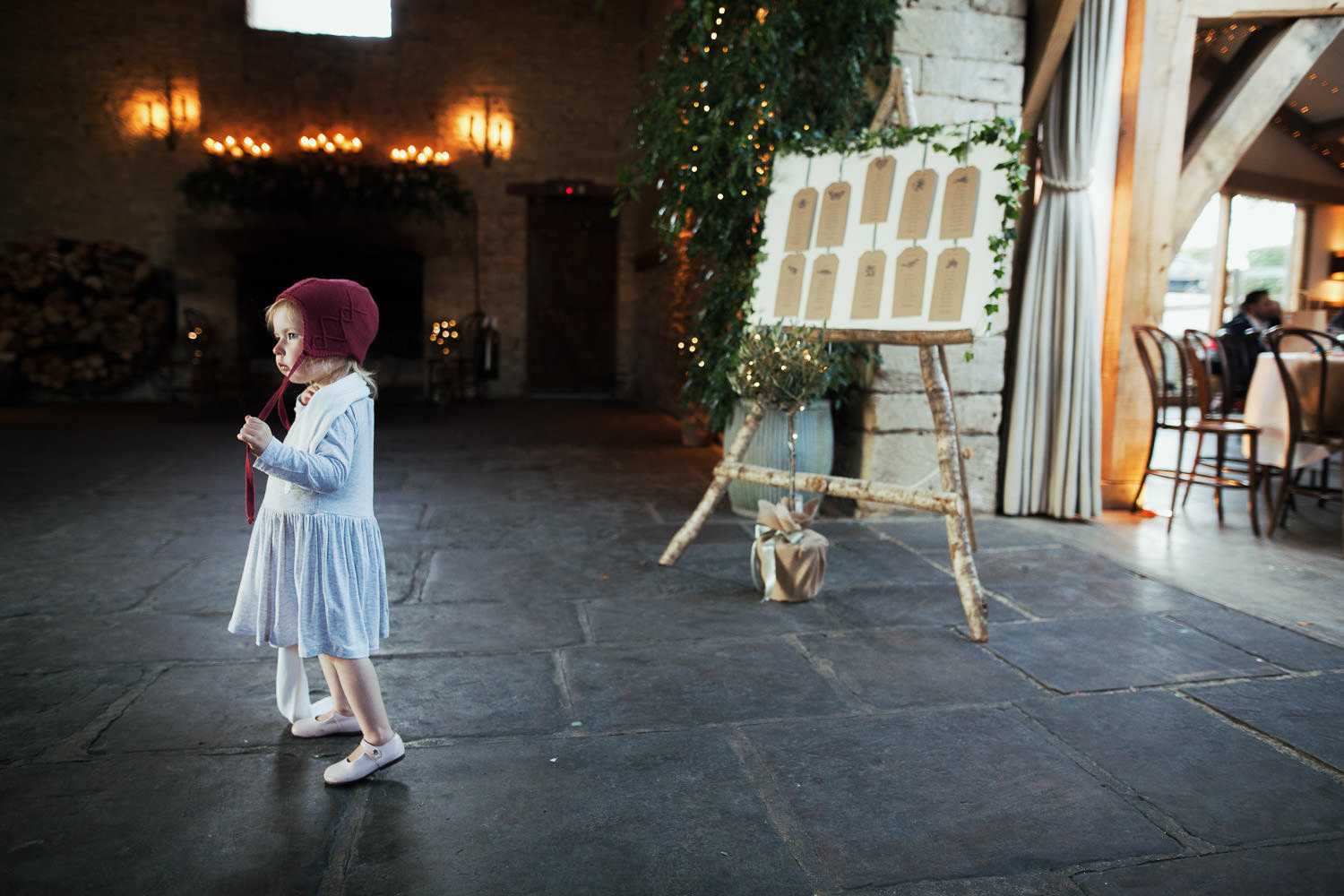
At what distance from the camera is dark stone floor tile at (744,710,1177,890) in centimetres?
155

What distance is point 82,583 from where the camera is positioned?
9.87 feet

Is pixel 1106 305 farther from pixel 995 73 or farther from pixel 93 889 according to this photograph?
pixel 93 889

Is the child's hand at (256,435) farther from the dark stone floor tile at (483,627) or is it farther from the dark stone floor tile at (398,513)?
the dark stone floor tile at (398,513)

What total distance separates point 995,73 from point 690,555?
2.61 m

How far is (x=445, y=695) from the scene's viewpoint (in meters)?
2.19

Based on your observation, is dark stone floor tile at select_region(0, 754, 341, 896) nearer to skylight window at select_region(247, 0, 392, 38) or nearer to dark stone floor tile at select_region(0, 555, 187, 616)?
dark stone floor tile at select_region(0, 555, 187, 616)

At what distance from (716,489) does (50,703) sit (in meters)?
2.03

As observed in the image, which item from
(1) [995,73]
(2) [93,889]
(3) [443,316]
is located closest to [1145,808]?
(2) [93,889]

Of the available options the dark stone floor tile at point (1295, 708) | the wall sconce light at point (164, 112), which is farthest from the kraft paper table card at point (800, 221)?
the wall sconce light at point (164, 112)

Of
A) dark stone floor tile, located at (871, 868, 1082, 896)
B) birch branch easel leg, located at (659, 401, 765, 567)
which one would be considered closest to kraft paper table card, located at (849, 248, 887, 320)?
birch branch easel leg, located at (659, 401, 765, 567)

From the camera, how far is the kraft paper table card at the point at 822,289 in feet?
10.5

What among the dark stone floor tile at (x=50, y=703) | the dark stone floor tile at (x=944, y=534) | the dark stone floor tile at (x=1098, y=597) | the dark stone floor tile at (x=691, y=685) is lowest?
the dark stone floor tile at (x=50, y=703)

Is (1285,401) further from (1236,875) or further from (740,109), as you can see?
(1236,875)

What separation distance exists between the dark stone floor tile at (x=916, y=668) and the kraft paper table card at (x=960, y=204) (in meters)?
1.26
